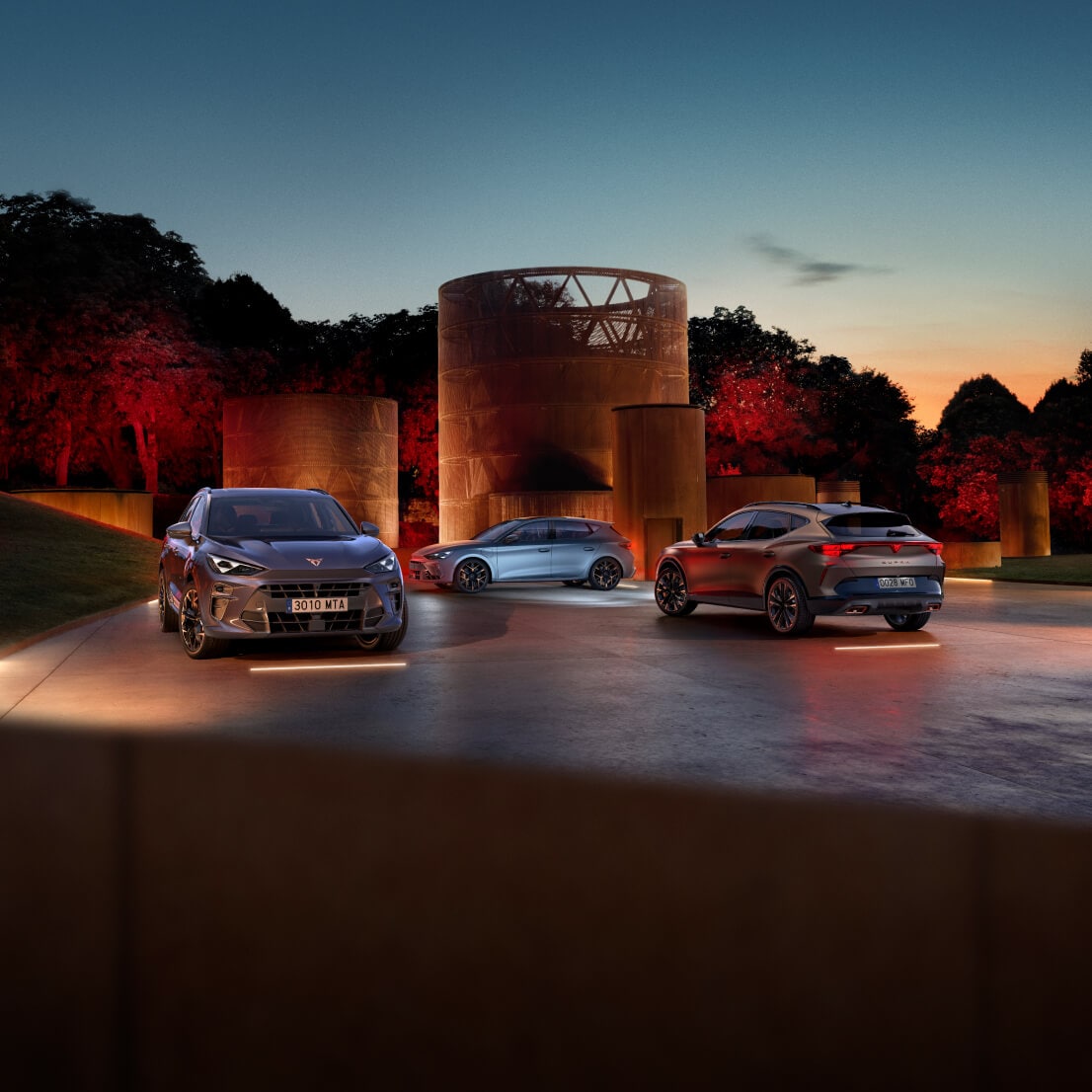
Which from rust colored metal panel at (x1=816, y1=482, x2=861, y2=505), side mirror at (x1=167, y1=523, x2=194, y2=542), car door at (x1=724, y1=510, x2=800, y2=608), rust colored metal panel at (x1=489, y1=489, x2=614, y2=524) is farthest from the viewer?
rust colored metal panel at (x1=816, y1=482, x2=861, y2=505)

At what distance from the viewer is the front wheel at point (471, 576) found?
74.9 feet

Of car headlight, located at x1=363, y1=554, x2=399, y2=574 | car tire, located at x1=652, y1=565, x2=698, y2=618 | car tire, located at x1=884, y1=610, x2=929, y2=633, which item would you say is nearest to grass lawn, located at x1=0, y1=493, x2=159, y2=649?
car headlight, located at x1=363, y1=554, x2=399, y2=574

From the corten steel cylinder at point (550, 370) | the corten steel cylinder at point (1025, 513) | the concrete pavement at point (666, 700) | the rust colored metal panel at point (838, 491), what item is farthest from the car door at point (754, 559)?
the rust colored metal panel at point (838, 491)

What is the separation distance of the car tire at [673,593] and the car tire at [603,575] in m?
6.39

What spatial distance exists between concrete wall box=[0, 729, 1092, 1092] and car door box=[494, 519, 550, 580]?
1670 cm

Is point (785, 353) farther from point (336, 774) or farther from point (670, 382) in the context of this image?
point (336, 774)

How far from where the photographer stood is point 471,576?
22922 millimetres

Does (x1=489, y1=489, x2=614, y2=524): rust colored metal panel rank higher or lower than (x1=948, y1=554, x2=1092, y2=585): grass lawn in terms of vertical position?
higher

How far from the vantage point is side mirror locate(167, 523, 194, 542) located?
12.9m

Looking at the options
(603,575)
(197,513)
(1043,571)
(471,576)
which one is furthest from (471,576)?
(1043,571)

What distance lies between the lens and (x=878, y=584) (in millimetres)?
13859

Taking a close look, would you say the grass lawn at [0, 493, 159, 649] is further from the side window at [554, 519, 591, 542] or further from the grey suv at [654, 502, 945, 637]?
the grey suv at [654, 502, 945, 637]

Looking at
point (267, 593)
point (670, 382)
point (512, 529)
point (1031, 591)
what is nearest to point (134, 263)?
point (670, 382)

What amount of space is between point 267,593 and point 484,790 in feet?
19.3
